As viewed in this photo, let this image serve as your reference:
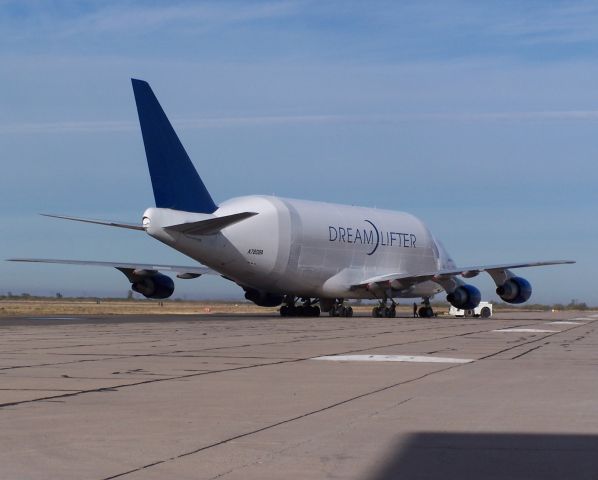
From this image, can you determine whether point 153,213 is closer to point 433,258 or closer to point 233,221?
point 233,221

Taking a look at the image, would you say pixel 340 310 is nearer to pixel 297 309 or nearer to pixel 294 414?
pixel 297 309

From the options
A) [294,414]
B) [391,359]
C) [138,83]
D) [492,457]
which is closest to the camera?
[492,457]

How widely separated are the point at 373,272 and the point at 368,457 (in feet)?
145

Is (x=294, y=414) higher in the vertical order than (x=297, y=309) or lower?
lower

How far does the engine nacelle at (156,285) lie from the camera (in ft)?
154

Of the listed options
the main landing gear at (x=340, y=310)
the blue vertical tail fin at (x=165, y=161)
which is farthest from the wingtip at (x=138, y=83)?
the main landing gear at (x=340, y=310)

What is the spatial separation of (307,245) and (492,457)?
38.7m

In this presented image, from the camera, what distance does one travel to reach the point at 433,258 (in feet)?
185

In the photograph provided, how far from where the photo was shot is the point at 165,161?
1549 inches

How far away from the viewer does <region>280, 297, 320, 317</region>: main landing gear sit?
51.1m

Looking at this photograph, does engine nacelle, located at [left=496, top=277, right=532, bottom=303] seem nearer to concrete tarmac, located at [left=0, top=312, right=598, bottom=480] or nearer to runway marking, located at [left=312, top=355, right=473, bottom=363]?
concrete tarmac, located at [left=0, top=312, right=598, bottom=480]

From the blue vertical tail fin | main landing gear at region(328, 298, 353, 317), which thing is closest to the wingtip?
the blue vertical tail fin

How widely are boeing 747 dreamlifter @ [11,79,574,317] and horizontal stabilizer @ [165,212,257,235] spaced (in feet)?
0.16

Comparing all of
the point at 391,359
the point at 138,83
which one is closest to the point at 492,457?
the point at 391,359
